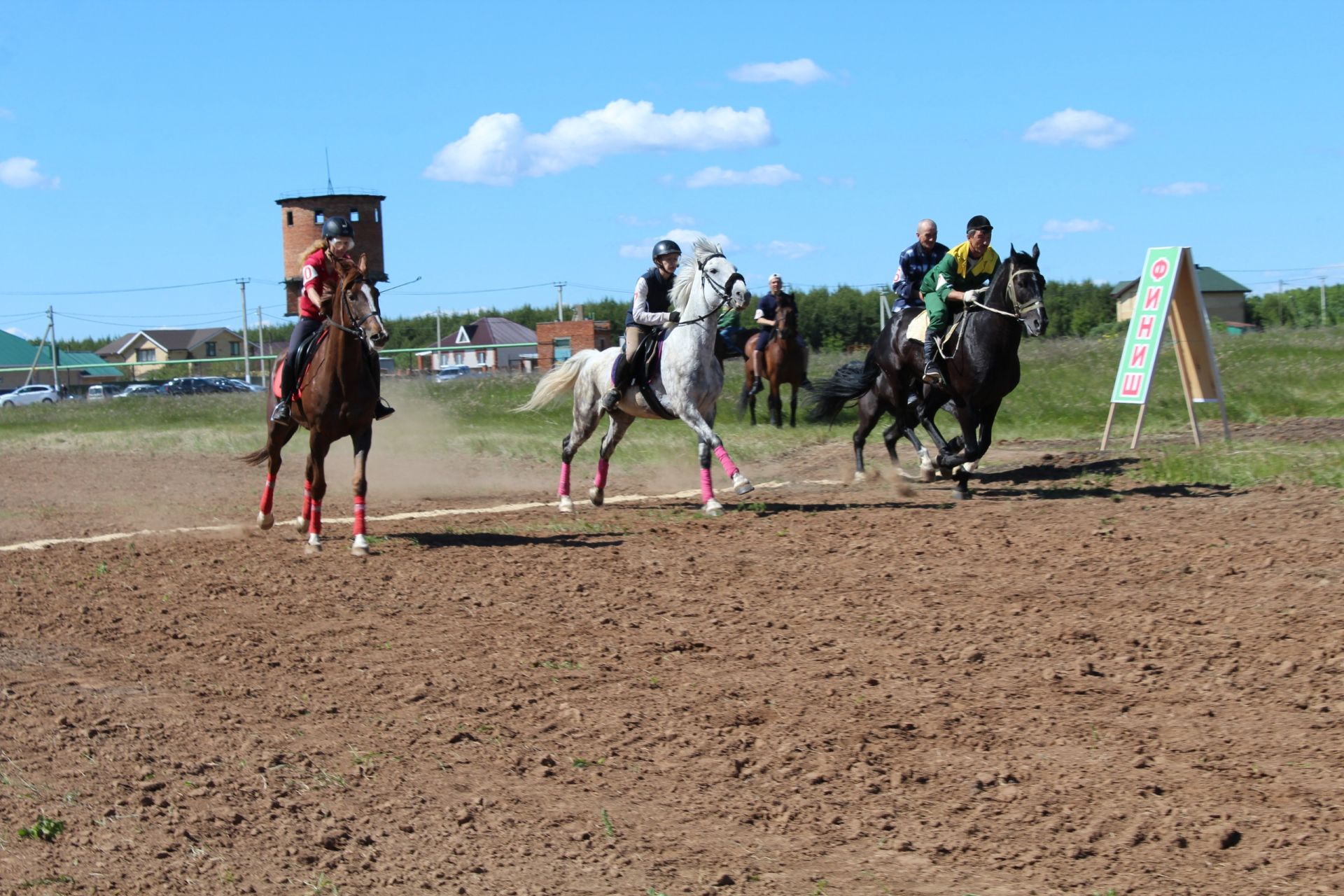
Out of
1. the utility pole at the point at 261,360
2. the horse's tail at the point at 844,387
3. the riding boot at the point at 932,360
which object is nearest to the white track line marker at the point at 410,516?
the horse's tail at the point at 844,387

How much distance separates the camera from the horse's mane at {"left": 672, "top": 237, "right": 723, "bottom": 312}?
508 inches

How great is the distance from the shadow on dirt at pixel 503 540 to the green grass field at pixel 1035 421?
11.6ft

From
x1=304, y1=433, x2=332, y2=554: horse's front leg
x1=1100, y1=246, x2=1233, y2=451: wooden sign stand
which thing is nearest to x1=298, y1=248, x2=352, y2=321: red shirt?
x1=304, y1=433, x2=332, y2=554: horse's front leg

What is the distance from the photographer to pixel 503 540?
12.1 meters

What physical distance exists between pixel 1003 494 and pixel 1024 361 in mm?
17118

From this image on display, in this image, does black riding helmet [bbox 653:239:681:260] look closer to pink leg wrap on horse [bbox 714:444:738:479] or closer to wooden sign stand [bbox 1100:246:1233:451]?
pink leg wrap on horse [bbox 714:444:738:479]

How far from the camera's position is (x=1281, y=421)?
1970 centimetres

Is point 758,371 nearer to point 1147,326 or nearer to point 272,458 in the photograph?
point 1147,326

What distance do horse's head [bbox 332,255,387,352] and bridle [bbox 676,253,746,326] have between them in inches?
122

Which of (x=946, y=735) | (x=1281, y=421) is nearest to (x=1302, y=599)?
(x=946, y=735)

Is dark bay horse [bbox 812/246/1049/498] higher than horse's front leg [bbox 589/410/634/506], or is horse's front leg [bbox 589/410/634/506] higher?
dark bay horse [bbox 812/246/1049/498]

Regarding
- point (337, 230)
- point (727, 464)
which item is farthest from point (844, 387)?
point (337, 230)

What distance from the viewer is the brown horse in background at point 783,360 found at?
2245 cm

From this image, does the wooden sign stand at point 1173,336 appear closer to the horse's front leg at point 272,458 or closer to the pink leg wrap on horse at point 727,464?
the pink leg wrap on horse at point 727,464
